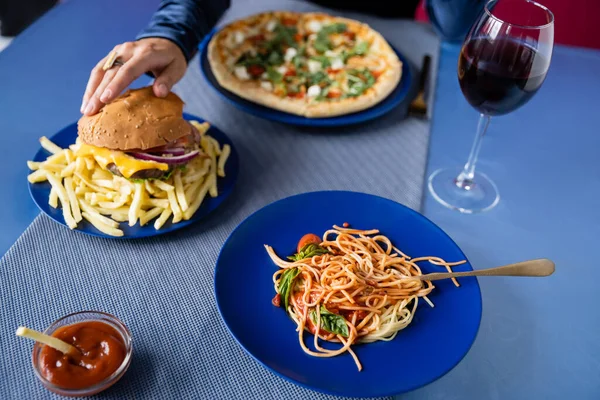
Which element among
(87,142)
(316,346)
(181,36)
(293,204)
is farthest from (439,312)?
(181,36)

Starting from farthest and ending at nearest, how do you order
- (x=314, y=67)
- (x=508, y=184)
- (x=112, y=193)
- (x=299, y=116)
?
(x=314, y=67) < (x=299, y=116) < (x=508, y=184) < (x=112, y=193)

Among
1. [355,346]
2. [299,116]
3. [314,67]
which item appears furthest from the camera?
[314,67]

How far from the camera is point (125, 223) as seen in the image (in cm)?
189

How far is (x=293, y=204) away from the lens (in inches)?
75.2

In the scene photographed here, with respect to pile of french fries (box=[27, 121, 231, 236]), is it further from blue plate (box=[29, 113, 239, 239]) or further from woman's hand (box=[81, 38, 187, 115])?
woman's hand (box=[81, 38, 187, 115])

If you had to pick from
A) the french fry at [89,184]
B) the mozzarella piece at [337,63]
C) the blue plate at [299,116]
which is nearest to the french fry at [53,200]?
the french fry at [89,184]

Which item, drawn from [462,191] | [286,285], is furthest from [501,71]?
[286,285]

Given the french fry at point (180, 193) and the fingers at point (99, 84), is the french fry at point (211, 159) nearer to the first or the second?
the french fry at point (180, 193)

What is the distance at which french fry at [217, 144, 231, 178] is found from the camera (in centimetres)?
212

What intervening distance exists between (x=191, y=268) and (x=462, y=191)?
3.99 feet

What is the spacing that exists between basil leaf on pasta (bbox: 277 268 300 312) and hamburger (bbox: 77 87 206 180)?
644 millimetres

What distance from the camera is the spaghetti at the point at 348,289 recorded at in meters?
1.53

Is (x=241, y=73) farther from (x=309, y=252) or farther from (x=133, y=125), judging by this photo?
(x=309, y=252)

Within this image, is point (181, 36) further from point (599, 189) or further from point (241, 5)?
point (599, 189)
